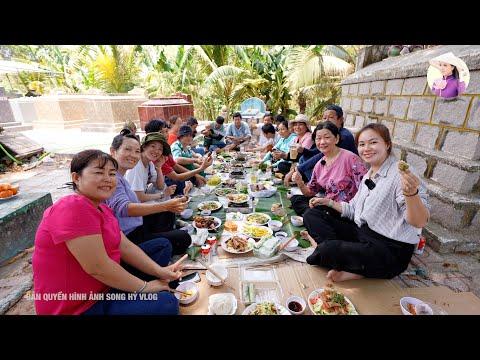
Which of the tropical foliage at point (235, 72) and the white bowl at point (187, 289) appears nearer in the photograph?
the white bowl at point (187, 289)

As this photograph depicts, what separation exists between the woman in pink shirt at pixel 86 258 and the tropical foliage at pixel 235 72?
37.3ft

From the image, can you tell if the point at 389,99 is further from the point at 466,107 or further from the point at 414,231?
the point at 414,231

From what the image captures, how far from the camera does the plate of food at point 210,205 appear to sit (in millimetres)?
4051

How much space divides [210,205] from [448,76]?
4.07 metres

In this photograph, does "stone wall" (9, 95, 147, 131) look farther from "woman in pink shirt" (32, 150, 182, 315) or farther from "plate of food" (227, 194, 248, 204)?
"woman in pink shirt" (32, 150, 182, 315)

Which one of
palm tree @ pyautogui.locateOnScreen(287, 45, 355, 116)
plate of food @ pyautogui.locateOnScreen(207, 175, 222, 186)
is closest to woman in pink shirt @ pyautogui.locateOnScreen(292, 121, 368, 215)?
plate of food @ pyautogui.locateOnScreen(207, 175, 222, 186)

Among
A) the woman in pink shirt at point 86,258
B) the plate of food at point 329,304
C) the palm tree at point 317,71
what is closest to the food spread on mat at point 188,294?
the woman in pink shirt at point 86,258

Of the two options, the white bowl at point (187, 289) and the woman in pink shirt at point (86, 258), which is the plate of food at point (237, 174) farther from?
A: the woman in pink shirt at point (86, 258)

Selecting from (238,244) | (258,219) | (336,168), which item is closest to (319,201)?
(336,168)

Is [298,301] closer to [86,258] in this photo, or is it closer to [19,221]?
[86,258]

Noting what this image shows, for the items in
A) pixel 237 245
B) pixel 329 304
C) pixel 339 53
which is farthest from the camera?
pixel 339 53

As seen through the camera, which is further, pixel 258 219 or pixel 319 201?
pixel 258 219

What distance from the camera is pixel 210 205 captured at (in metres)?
4.14
